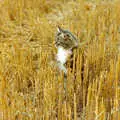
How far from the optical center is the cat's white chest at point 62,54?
9.50ft

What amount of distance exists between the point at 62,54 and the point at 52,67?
135 millimetres

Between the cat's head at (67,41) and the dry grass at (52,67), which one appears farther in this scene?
the cat's head at (67,41)

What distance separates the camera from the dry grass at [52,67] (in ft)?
7.43

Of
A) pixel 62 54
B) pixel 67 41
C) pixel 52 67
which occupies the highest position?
pixel 67 41

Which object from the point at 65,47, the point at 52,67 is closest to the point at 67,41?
the point at 65,47

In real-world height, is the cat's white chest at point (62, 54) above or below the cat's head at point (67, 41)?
below

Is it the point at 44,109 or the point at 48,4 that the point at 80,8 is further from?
the point at 44,109

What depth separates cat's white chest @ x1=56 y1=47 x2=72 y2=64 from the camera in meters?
2.89

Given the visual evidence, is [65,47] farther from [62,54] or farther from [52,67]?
[52,67]

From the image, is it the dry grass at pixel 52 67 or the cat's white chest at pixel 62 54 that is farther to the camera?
the cat's white chest at pixel 62 54

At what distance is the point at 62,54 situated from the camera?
2.94 metres

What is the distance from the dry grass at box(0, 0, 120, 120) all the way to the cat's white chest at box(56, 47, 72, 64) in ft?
0.29

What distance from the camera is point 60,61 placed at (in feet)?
9.75

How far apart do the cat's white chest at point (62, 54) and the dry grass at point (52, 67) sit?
9 cm
